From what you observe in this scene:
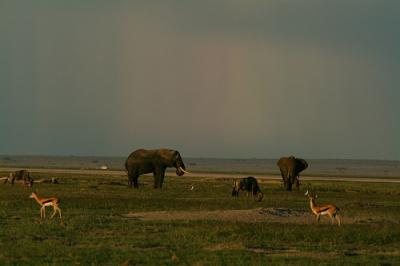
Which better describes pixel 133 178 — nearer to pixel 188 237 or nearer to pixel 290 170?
pixel 290 170

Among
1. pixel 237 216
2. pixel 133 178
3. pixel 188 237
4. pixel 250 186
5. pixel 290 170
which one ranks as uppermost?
pixel 290 170

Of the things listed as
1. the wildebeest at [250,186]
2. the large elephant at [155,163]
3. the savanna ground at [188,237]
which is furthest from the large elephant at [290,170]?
the savanna ground at [188,237]

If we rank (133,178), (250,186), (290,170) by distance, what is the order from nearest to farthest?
1. (250,186)
2. (133,178)
3. (290,170)

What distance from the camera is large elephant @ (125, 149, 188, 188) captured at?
193 feet

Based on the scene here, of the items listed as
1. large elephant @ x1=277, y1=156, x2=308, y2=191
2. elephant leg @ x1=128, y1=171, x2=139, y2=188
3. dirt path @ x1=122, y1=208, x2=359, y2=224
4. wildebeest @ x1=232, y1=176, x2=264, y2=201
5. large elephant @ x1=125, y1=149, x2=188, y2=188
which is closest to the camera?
dirt path @ x1=122, y1=208, x2=359, y2=224

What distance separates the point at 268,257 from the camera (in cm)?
2283

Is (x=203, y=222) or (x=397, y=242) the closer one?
(x=397, y=242)

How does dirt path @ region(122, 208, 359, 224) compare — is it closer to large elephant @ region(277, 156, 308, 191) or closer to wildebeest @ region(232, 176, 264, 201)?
wildebeest @ region(232, 176, 264, 201)

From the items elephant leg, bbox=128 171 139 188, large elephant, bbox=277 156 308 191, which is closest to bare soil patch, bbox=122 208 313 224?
elephant leg, bbox=128 171 139 188

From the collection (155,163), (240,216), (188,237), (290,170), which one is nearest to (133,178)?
(155,163)

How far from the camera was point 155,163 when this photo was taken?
59.0m

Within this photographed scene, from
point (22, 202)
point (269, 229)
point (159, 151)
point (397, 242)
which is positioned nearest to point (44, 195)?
point (22, 202)

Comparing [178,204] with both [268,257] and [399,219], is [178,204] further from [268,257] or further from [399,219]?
[268,257]

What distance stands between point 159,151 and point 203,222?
2857cm
